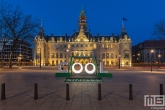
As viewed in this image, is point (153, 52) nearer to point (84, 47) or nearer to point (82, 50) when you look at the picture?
point (84, 47)

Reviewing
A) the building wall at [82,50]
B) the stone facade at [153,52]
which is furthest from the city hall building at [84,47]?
the stone facade at [153,52]

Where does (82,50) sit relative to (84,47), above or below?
below

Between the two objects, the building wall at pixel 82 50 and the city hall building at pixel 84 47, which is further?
the building wall at pixel 82 50

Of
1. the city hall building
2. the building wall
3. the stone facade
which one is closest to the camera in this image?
the stone facade

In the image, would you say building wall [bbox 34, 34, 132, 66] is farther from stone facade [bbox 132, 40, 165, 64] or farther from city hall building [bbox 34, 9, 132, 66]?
stone facade [bbox 132, 40, 165, 64]

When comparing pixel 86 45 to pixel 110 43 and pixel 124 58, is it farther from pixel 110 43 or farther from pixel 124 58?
pixel 124 58

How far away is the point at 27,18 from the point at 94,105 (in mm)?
37388

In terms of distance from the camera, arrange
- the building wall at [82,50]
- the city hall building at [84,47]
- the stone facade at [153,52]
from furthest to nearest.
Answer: the building wall at [82,50] < the city hall building at [84,47] < the stone facade at [153,52]

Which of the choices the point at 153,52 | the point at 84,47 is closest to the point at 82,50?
the point at 84,47

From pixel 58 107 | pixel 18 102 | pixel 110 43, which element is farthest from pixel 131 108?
pixel 110 43

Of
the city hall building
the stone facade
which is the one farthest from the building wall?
the stone facade

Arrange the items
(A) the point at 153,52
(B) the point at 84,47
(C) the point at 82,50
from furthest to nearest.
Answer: (B) the point at 84,47
(C) the point at 82,50
(A) the point at 153,52

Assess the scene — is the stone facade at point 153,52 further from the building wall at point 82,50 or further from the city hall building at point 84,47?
the building wall at point 82,50

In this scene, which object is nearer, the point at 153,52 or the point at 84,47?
the point at 153,52
